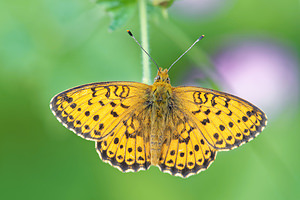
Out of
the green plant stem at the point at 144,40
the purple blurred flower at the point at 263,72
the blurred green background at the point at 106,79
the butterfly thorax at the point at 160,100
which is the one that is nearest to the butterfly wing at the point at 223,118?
the butterfly thorax at the point at 160,100

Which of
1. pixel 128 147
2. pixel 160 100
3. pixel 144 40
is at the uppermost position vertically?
pixel 144 40

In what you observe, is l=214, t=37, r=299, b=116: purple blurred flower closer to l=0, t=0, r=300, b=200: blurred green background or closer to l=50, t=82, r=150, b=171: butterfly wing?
l=0, t=0, r=300, b=200: blurred green background

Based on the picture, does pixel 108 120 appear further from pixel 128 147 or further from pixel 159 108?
pixel 159 108

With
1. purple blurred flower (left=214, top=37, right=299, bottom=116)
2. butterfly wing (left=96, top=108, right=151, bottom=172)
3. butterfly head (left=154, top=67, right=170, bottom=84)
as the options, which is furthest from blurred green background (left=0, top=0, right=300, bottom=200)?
butterfly wing (left=96, top=108, right=151, bottom=172)

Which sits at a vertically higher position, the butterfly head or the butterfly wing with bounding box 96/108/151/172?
the butterfly head

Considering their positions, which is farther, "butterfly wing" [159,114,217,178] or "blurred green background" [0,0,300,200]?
"blurred green background" [0,0,300,200]

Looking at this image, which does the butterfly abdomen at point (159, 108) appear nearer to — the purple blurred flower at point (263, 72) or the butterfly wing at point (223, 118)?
the butterfly wing at point (223, 118)

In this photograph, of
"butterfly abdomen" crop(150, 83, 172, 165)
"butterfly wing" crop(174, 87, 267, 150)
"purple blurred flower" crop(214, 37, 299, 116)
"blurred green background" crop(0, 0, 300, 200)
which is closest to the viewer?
"butterfly wing" crop(174, 87, 267, 150)

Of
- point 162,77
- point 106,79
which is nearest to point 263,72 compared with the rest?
point 106,79

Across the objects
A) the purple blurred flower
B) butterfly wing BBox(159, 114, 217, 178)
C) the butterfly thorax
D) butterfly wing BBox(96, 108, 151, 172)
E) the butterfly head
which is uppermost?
the purple blurred flower
